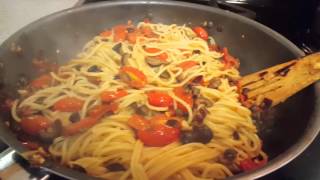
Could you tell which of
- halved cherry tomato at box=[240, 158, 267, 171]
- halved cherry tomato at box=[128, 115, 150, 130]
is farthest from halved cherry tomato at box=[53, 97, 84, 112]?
halved cherry tomato at box=[240, 158, 267, 171]

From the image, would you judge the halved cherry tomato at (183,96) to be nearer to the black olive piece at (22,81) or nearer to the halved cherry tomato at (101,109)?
the halved cherry tomato at (101,109)

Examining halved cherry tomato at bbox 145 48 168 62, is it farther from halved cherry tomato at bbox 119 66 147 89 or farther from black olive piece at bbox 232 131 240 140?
black olive piece at bbox 232 131 240 140

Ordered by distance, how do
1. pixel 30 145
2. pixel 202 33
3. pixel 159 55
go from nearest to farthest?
pixel 30 145 < pixel 159 55 < pixel 202 33

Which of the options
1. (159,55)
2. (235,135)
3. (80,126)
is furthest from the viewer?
(159,55)

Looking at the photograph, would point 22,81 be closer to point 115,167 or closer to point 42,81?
point 42,81

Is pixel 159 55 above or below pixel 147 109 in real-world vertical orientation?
above

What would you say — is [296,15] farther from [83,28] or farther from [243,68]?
[83,28]

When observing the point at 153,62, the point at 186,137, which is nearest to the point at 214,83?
the point at 153,62
